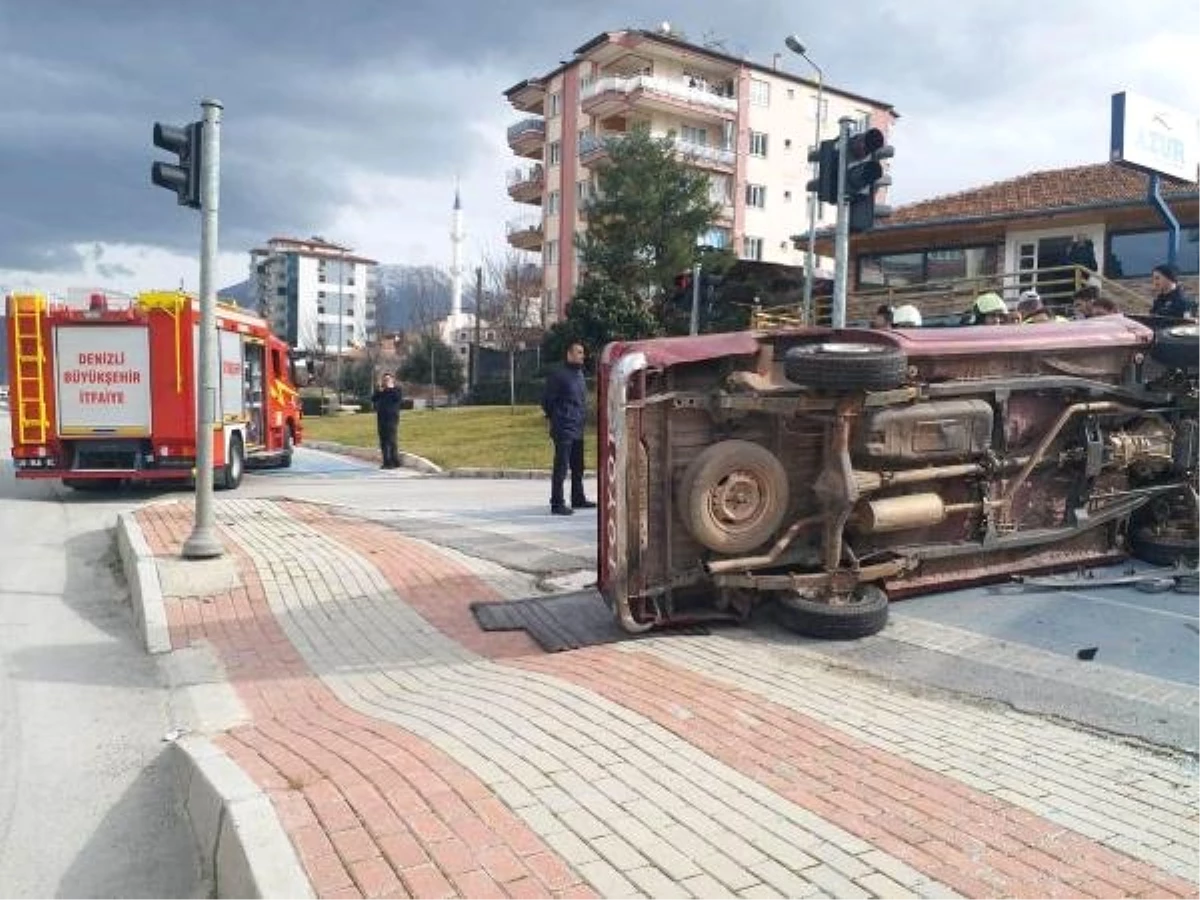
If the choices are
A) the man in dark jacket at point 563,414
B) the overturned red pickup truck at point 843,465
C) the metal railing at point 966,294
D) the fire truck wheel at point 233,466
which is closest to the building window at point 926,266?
the metal railing at point 966,294

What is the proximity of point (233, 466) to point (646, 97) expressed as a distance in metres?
42.4

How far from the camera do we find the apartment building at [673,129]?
54.3 metres

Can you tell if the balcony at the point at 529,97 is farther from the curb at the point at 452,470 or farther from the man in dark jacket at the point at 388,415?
the man in dark jacket at the point at 388,415

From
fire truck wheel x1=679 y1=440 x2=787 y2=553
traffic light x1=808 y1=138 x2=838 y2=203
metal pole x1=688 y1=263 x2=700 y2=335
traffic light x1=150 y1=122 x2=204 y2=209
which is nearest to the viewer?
fire truck wheel x1=679 y1=440 x2=787 y2=553

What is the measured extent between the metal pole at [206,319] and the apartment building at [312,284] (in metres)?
122

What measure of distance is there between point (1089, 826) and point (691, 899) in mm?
1487

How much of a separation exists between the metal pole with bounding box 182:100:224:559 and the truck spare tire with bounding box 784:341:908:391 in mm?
4810

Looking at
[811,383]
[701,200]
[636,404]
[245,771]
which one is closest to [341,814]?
[245,771]

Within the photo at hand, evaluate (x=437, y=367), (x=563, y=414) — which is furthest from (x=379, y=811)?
(x=437, y=367)

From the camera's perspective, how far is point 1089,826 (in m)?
3.38

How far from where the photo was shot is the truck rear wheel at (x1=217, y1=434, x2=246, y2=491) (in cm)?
1530

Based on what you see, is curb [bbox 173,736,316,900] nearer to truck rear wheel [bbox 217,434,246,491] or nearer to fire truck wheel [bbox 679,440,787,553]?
fire truck wheel [bbox 679,440,787,553]

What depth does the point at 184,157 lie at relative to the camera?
8.05 meters

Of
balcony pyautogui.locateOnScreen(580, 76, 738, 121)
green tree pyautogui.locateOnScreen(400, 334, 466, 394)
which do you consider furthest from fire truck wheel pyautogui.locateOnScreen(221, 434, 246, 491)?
green tree pyautogui.locateOnScreen(400, 334, 466, 394)
